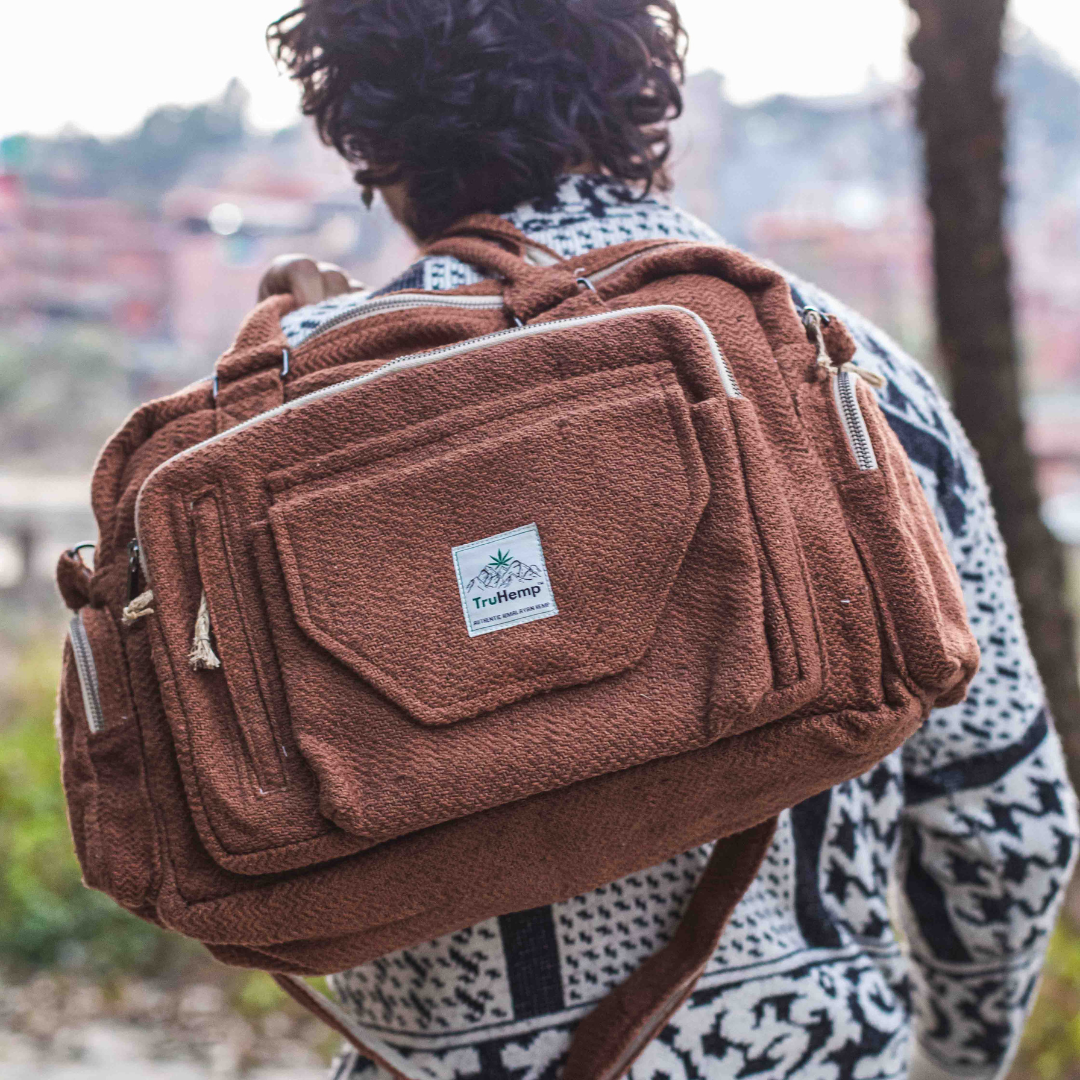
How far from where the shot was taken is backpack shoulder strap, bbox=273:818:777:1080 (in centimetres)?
100

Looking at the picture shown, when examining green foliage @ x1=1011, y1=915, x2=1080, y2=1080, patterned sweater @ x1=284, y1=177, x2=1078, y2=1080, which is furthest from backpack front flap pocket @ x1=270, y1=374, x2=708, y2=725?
green foliage @ x1=1011, y1=915, x2=1080, y2=1080

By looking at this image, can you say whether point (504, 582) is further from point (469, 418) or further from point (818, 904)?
point (818, 904)

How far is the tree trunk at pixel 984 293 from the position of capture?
2.29 metres

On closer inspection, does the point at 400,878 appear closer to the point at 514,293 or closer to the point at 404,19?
the point at 514,293

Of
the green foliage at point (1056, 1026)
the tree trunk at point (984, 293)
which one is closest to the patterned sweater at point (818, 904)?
the tree trunk at point (984, 293)

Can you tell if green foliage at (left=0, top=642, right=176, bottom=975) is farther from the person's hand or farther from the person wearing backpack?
the person's hand

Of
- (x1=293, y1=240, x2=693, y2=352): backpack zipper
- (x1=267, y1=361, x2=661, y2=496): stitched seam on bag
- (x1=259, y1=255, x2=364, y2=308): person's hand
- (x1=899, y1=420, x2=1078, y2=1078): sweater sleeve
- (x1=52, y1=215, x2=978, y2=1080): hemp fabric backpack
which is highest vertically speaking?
(x1=259, y1=255, x2=364, y2=308): person's hand

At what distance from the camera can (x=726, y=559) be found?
872 mm

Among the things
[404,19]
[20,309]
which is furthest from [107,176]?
[404,19]

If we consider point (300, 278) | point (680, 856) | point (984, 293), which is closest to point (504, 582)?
point (680, 856)

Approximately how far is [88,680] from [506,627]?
0.38m

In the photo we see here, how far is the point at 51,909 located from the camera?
3.56 m

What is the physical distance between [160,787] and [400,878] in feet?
0.73

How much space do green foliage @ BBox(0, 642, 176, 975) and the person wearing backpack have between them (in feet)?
8.79
